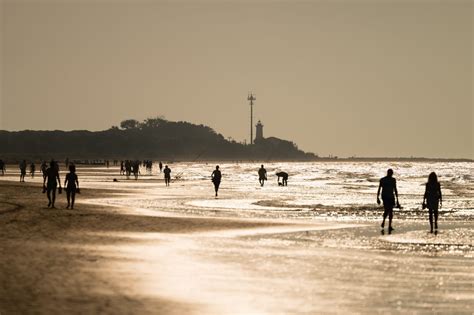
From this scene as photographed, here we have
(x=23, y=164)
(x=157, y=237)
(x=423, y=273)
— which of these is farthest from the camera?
(x=23, y=164)

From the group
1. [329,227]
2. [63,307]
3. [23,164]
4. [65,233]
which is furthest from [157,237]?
[23,164]

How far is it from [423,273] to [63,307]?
7081 mm

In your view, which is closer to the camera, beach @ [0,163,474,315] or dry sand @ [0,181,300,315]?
dry sand @ [0,181,300,315]

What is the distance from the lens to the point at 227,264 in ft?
51.7

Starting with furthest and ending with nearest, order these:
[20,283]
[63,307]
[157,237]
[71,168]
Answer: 1. [71,168]
2. [157,237]
3. [20,283]
4. [63,307]

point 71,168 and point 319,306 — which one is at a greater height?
point 71,168

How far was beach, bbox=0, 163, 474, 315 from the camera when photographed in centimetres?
1154

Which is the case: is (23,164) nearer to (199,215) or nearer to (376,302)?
(199,215)

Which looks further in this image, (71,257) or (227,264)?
(71,257)

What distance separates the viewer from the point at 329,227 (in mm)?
25422

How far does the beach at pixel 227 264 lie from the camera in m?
11.5

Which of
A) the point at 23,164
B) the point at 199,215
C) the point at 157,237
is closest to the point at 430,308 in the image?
the point at 157,237

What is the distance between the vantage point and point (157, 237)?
843 inches

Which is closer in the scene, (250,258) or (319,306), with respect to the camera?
(319,306)
